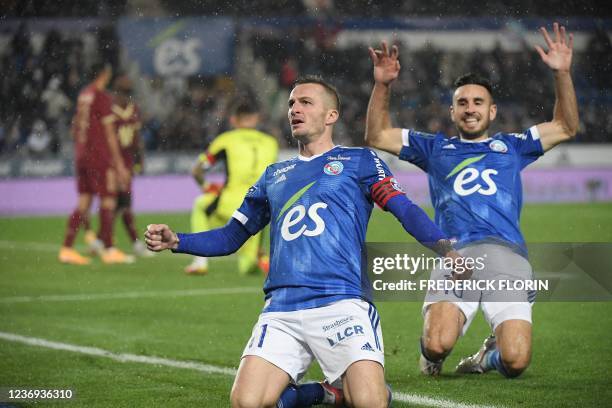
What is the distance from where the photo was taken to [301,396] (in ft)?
16.7

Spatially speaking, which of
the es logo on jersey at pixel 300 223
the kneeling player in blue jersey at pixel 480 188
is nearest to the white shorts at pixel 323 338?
the es logo on jersey at pixel 300 223

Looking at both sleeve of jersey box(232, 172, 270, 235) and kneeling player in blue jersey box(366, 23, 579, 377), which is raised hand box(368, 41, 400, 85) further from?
sleeve of jersey box(232, 172, 270, 235)

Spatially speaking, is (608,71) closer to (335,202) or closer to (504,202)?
(504,202)

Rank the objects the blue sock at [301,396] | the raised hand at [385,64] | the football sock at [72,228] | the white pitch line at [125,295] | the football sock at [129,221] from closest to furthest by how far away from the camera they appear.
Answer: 1. the blue sock at [301,396]
2. the raised hand at [385,64]
3. the white pitch line at [125,295]
4. the football sock at [72,228]
5. the football sock at [129,221]

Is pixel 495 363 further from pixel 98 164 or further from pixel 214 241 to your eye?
pixel 98 164

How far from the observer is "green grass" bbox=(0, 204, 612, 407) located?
5.77 metres

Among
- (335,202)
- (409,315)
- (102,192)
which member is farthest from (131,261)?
(335,202)

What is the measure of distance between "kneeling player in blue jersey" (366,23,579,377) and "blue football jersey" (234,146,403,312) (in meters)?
1.13

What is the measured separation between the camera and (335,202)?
4914 millimetres

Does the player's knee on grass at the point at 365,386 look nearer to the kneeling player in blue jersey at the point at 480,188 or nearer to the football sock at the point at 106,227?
the kneeling player in blue jersey at the point at 480,188

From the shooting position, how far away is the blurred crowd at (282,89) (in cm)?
1798

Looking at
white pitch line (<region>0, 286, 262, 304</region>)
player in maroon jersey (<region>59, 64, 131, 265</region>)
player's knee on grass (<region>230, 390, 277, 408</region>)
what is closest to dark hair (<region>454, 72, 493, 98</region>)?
player's knee on grass (<region>230, 390, 277, 408</region>)

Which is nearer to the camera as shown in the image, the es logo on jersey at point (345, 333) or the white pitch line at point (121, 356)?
the es logo on jersey at point (345, 333)

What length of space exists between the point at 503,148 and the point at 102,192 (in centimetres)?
709
